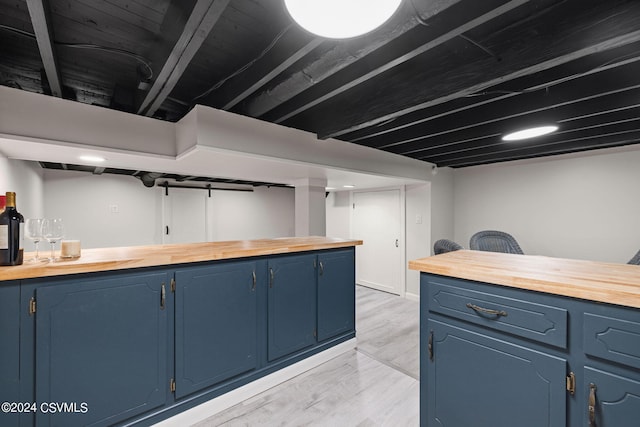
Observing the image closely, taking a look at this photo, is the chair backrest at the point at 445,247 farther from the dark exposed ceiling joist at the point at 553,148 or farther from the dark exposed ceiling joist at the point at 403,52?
the dark exposed ceiling joist at the point at 403,52

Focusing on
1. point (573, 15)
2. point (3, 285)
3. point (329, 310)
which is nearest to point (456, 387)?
point (329, 310)

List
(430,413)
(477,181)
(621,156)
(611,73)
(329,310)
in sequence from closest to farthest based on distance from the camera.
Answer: (430,413)
(611,73)
(329,310)
(621,156)
(477,181)

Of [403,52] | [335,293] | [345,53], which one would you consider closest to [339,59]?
[345,53]

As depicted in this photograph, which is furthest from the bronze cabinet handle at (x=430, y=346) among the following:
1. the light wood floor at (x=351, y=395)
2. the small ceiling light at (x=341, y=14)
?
the small ceiling light at (x=341, y=14)

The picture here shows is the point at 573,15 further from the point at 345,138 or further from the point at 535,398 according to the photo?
the point at 345,138

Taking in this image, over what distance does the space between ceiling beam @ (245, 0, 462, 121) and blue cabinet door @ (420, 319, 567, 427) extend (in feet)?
4.69

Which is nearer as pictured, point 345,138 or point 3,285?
point 3,285

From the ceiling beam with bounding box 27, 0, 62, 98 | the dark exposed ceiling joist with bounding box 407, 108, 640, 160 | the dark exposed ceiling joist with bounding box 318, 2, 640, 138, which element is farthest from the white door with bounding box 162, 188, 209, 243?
the dark exposed ceiling joist with bounding box 318, 2, 640, 138

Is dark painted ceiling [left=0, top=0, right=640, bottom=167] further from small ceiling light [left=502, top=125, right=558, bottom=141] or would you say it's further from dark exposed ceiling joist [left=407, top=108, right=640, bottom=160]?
small ceiling light [left=502, top=125, right=558, bottom=141]

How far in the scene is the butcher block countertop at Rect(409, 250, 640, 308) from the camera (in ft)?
3.18

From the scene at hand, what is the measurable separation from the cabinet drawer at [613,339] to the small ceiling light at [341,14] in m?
1.29

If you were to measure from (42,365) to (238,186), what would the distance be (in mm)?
4900

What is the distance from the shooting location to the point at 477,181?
4.54 metres

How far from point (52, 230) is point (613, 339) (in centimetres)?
255
